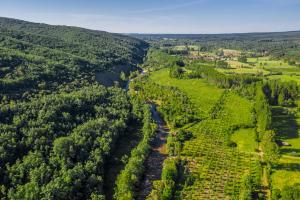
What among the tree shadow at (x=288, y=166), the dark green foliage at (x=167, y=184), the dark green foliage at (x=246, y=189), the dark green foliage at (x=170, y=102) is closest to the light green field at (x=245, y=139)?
the tree shadow at (x=288, y=166)

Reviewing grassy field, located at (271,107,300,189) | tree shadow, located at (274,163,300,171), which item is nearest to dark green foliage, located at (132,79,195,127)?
grassy field, located at (271,107,300,189)

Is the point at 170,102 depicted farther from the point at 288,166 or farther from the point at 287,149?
the point at 288,166

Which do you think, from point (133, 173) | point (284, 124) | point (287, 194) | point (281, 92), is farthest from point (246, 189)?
point (281, 92)

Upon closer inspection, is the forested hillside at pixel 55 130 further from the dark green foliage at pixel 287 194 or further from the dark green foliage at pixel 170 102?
the dark green foliage at pixel 287 194

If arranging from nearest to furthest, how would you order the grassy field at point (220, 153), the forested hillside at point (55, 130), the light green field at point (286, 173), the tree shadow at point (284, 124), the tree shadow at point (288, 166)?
1. the forested hillside at point (55, 130)
2. the grassy field at point (220, 153)
3. the light green field at point (286, 173)
4. the tree shadow at point (288, 166)
5. the tree shadow at point (284, 124)

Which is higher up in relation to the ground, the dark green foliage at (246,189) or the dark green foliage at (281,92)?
the dark green foliage at (281,92)

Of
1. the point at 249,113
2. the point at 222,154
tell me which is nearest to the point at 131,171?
the point at 222,154
